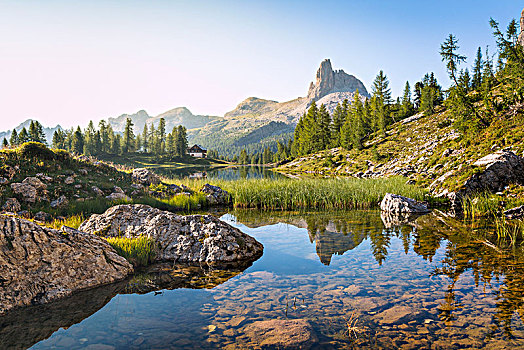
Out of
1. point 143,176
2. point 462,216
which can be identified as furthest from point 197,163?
point 462,216

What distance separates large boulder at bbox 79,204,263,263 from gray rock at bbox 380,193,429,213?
11.6m

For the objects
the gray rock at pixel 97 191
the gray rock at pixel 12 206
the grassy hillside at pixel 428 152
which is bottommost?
the gray rock at pixel 12 206

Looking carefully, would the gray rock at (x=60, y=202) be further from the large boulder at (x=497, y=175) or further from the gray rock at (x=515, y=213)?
the large boulder at (x=497, y=175)

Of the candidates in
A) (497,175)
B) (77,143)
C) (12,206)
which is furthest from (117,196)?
(77,143)

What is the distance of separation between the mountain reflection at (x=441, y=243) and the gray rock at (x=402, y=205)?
3.19 ft

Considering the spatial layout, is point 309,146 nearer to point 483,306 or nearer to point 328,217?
point 328,217

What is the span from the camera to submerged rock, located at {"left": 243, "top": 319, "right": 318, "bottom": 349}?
5070 mm

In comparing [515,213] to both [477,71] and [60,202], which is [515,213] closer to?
[60,202]

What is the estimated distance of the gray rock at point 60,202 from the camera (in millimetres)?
13895

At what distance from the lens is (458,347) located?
490 cm

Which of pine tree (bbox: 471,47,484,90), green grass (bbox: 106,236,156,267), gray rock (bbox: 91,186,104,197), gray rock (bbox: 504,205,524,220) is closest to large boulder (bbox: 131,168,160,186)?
gray rock (bbox: 91,186,104,197)

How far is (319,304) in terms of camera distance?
6594 millimetres

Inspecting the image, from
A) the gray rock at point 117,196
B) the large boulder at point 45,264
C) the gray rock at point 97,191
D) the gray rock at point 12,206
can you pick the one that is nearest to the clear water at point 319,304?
the large boulder at point 45,264

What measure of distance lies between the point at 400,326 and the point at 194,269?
566 centimetres
